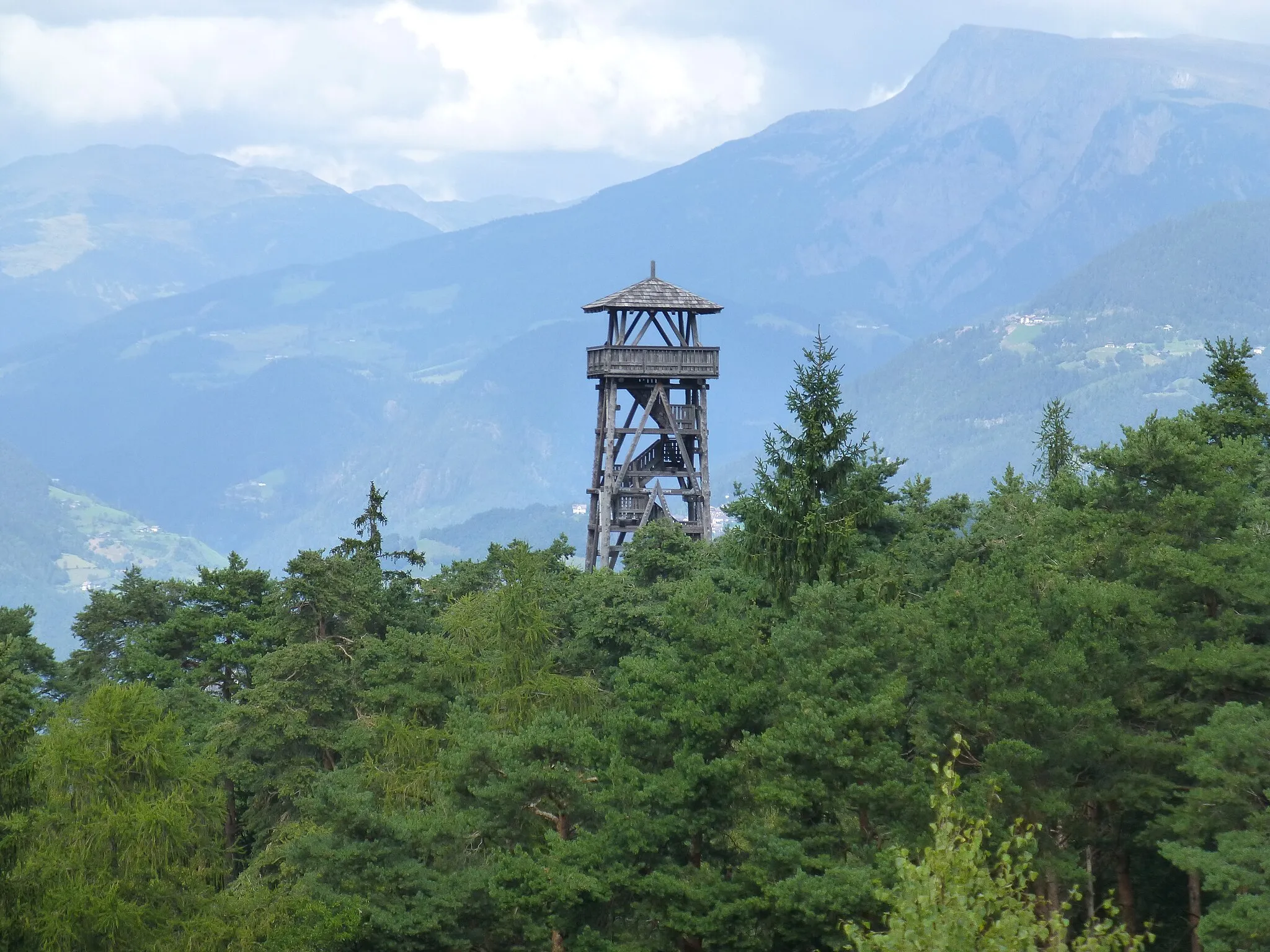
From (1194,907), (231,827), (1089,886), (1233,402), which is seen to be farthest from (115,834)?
(1233,402)

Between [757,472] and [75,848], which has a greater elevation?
[757,472]

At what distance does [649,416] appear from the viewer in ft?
167

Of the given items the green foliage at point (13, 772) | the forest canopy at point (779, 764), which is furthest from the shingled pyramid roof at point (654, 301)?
the green foliage at point (13, 772)

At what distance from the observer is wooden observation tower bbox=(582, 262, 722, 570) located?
165ft

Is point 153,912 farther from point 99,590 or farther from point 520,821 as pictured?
point 99,590

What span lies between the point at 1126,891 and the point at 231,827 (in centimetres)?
2032

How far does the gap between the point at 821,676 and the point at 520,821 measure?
20.7 ft

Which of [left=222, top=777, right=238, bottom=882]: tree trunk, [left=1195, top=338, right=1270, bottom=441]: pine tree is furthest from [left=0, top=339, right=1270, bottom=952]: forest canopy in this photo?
[left=1195, top=338, right=1270, bottom=441]: pine tree

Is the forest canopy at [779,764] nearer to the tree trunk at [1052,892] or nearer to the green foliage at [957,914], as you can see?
the tree trunk at [1052,892]

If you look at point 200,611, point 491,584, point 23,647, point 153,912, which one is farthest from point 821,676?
point 23,647

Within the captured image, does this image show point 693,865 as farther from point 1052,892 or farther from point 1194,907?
point 1194,907

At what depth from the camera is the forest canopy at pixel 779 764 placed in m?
26.2

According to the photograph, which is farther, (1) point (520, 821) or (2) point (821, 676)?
(1) point (520, 821)

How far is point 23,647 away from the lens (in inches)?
2039
